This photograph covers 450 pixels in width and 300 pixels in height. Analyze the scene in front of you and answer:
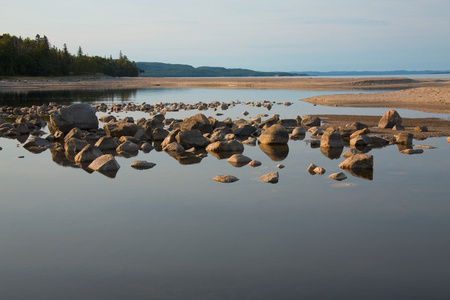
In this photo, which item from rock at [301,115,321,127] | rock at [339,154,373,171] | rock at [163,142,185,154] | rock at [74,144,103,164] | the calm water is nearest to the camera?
the calm water

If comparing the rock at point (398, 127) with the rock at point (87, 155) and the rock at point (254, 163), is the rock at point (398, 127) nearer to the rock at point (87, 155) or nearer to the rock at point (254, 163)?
the rock at point (254, 163)

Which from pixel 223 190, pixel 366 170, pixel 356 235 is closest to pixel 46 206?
pixel 223 190

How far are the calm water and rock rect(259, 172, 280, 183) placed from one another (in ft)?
0.69

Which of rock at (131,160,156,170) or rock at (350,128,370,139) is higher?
rock at (350,128,370,139)

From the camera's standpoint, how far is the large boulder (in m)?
22.8

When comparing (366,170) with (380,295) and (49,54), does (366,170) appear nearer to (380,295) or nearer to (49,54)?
(380,295)

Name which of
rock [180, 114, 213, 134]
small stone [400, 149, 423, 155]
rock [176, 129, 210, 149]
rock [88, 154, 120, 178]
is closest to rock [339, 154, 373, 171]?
small stone [400, 149, 423, 155]

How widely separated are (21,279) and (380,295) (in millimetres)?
5004

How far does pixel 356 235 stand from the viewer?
900 centimetres

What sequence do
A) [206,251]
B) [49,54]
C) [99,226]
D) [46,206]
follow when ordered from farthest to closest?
1. [49,54]
2. [46,206]
3. [99,226]
4. [206,251]

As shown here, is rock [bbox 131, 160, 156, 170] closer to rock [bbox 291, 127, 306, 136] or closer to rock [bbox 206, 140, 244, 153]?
rock [bbox 206, 140, 244, 153]

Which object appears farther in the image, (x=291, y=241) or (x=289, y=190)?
(x=289, y=190)

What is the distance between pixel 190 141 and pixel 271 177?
6.33 meters

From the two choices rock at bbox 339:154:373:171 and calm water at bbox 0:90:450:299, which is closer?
calm water at bbox 0:90:450:299
